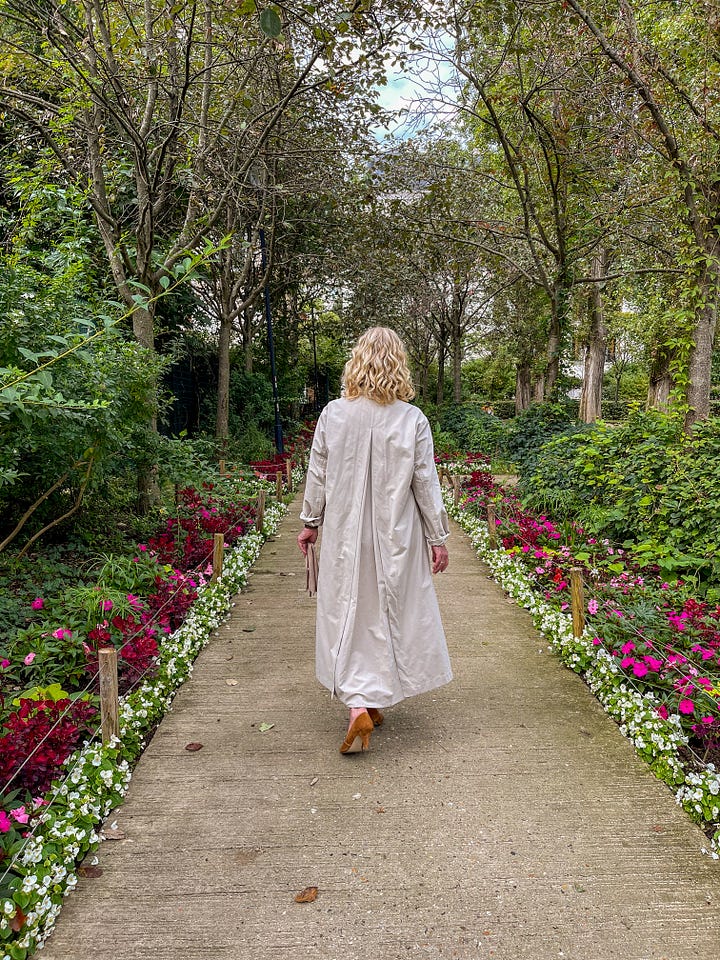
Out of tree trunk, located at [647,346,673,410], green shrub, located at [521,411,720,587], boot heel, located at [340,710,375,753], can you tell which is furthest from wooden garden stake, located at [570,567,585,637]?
tree trunk, located at [647,346,673,410]

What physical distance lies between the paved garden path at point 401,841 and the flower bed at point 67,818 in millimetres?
93

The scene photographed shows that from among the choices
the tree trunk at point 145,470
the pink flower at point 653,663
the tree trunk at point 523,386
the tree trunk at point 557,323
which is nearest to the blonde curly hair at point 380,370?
the pink flower at point 653,663

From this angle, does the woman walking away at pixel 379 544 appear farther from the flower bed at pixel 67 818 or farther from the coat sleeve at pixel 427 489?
the flower bed at pixel 67 818

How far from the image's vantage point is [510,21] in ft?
25.7

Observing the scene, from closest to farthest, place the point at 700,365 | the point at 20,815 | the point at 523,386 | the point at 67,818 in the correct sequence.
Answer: the point at 20,815
the point at 67,818
the point at 700,365
the point at 523,386

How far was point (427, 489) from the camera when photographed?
11.4ft

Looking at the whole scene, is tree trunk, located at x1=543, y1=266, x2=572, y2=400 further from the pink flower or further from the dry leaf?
the dry leaf

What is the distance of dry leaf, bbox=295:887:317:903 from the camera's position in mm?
2400

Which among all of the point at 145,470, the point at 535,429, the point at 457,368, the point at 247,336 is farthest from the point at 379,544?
the point at 457,368

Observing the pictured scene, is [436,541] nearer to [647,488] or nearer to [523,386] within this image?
[647,488]

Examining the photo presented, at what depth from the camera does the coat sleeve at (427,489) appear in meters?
3.46

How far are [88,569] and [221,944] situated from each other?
3.56m

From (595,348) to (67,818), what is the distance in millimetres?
18134

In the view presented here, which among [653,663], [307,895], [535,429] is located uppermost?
[535,429]
